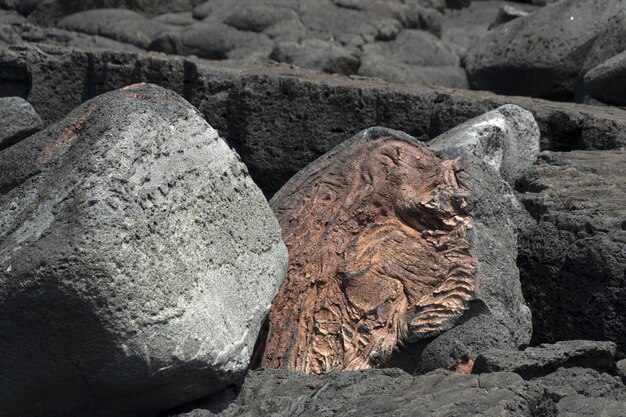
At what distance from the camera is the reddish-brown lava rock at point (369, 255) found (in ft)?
13.9

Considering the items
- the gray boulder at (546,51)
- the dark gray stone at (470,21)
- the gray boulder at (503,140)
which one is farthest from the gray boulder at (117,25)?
the gray boulder at (503,140)

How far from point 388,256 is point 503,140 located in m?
1.22

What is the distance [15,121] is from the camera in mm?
6430

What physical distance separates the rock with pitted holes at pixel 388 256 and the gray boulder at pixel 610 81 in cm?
254

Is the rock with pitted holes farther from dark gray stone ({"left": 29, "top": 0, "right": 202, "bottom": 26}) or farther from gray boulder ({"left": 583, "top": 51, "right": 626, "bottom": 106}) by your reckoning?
dark gray stone ({"left": 29, "top": 0, "right": 202, "bottom": 26})

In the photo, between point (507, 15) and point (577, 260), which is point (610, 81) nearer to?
point (577, 260)

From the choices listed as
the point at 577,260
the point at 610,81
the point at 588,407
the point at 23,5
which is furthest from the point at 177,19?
the point at 588,407

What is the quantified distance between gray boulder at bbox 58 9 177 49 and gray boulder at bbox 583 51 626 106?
525 centimetres

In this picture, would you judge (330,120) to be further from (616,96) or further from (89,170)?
(89,170)

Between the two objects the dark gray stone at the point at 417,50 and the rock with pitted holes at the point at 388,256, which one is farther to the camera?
the dark gray stone at the point at 417,50

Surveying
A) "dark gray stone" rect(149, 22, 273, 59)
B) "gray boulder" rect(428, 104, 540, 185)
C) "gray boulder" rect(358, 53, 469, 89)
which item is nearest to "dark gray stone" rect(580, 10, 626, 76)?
"gray boulder" rect(358, 53, 469, 89)

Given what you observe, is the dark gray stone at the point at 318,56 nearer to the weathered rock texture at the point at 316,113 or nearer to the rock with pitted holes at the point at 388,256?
the weathered rock texture at the point at 316,113

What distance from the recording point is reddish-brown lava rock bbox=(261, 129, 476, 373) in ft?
13.9

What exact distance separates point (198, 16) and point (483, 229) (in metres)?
8.36
